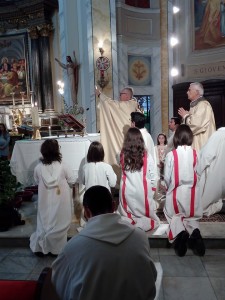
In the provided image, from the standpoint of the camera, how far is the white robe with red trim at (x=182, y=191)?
348cm

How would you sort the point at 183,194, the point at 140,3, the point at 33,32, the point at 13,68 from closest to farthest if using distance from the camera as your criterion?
1. the point at 183,194
2. the point at 140,3
3. the point at 33,32
4. the point at 13,68

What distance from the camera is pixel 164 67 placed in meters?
10.1

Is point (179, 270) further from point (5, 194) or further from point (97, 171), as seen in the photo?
point (5, 194)

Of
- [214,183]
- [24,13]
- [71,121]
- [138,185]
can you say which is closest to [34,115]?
[71,121]

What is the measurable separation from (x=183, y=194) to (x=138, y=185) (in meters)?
0.52

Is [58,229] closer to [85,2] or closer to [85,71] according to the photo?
[85,71]

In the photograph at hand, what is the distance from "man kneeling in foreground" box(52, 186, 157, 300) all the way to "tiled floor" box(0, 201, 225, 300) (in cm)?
151

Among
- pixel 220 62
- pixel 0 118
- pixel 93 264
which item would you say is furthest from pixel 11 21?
pixel 93 264

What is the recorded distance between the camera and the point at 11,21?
12898 millimetres

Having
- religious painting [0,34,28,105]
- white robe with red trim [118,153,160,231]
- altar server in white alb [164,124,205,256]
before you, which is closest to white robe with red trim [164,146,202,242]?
altar server in white alb [164,124,205,256]

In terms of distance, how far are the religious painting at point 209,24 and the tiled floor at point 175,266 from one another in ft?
24.0

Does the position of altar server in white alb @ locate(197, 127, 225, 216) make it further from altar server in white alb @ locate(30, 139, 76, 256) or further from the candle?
the candle

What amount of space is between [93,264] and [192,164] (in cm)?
246

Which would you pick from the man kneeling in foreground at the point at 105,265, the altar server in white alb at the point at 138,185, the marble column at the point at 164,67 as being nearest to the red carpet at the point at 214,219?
the altar server in white alb at the point at 138,185
